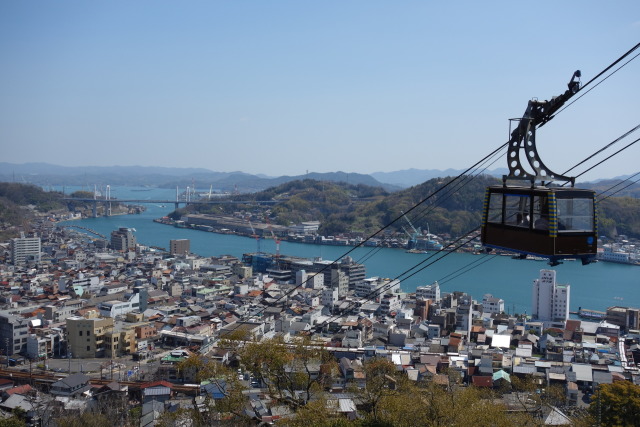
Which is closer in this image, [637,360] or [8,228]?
[637,360]

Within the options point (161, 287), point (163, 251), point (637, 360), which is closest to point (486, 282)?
point (637, 360)

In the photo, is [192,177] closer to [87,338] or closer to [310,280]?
[310,280]

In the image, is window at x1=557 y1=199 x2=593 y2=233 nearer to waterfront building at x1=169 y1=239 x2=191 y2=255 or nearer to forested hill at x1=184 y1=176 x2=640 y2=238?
forested hill at x1=184 y1=176 x2=640 y2=238

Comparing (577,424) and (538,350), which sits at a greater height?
(577,424)

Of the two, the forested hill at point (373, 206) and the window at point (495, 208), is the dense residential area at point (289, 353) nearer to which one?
the window at point (495, 208)

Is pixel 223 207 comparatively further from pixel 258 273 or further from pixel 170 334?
pixel 170 334

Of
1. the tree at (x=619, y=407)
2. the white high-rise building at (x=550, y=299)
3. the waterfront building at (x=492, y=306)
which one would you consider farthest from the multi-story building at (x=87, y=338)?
the white high-rise building at (x=550, y=299)

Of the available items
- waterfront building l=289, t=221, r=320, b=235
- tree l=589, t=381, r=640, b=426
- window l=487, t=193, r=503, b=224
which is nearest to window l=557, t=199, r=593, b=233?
window l=487, t=193, r=503, b=224

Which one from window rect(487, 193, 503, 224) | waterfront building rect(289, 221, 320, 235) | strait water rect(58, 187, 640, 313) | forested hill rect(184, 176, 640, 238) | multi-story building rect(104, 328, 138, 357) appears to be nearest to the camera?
window rect(487, 193, 503, 224)
